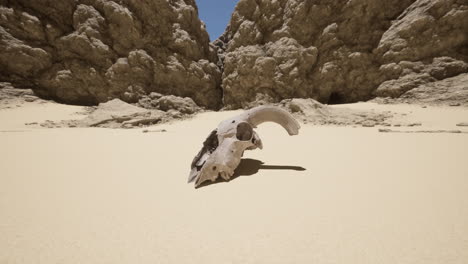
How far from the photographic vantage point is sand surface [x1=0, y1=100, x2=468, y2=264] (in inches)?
32.0

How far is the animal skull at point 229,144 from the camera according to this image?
5.47 feet

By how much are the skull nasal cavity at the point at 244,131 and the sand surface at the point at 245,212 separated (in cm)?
30

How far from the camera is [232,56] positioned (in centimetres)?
1326

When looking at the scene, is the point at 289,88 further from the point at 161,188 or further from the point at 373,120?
the point at 161,188

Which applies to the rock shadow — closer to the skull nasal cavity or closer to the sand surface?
the sand surface

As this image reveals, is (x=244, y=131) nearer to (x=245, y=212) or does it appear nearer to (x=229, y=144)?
(x=229, y=144)

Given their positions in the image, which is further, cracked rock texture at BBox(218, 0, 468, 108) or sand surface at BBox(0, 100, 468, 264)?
cracked rock texture at BBox(218, 0, 468, 108)

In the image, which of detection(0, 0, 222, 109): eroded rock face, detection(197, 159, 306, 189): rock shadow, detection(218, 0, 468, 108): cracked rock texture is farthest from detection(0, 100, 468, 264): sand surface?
detection(0, 0, 222, 109): eroded rock face

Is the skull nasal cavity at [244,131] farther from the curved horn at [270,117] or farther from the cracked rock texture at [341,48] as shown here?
the cracked rock texture at [341,48]

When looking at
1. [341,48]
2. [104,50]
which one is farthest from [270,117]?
[104,50]

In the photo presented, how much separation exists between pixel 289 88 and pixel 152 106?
26.0 feet

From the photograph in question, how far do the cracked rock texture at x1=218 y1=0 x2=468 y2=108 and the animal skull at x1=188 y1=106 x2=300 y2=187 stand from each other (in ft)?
33.2

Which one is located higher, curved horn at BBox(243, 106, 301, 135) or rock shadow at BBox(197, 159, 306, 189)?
curved horn at BBox(243, 106, 301, 135)

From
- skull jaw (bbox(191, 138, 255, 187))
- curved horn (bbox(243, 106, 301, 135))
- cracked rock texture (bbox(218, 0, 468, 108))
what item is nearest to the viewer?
skull jaw (bbox(191, 138, 255, 187))
